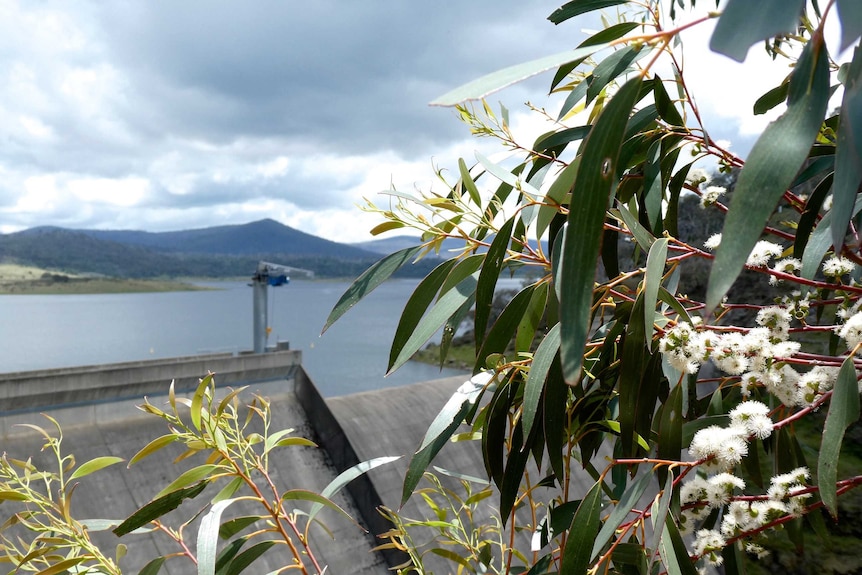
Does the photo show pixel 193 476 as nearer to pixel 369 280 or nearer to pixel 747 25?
pixel 369 280

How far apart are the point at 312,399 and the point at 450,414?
165 inches

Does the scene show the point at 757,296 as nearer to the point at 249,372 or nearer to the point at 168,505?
the point at 249,372

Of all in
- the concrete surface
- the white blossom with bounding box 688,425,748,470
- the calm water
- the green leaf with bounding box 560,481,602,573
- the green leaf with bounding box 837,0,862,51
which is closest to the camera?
the green leaf with bounding box 837,0,862,51

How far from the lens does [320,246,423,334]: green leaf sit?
1.00 meters

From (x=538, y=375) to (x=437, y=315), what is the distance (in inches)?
8.4

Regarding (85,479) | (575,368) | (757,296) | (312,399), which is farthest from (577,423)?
(757,296)

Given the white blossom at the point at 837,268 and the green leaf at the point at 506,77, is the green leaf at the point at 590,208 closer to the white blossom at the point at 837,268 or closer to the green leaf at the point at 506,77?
the green leaf at the point at 506,77

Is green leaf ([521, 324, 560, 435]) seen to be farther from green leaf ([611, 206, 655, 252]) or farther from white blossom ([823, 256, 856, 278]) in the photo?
white blossom ([823, 256, 856, 278])

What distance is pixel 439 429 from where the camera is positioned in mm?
940

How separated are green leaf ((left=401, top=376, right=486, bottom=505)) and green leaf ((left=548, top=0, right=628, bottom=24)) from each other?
2.03 feet

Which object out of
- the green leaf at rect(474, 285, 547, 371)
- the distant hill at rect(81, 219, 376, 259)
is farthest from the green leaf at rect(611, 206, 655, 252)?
the distant hill at rect(81, 219, 376, 259)

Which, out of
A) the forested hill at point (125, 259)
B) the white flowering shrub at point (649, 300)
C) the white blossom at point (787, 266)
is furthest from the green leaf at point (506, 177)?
the forested hill at point (125, 259)

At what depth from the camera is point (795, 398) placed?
2.68ft

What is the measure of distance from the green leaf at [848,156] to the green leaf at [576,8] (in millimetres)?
615
